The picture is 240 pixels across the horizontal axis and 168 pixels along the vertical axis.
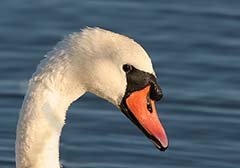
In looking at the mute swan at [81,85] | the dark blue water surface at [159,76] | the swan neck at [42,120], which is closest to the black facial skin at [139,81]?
the mute swan at [81,85]

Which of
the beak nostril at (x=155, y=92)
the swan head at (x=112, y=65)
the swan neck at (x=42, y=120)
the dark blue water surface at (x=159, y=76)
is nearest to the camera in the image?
the swan head at (x=112, y=65)

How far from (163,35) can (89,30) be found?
5269 mm

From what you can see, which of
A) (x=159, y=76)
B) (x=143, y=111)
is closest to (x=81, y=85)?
(x=143, y=111)

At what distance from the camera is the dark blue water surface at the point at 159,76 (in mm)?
11680

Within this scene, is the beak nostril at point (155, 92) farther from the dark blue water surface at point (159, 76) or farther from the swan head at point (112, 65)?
the dark blue water surface at point (159, 76)

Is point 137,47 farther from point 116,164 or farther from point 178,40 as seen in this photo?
point 178,40

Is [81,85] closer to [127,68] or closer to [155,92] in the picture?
[127,68]

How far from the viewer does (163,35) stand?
1357 centimetres

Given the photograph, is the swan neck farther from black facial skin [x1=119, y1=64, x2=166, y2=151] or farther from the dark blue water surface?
the dark blue water surface

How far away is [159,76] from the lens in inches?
498

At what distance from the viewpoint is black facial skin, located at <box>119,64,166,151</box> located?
8.32 metres

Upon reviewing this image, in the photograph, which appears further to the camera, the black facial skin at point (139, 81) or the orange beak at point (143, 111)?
the orange beak at point (143, 111)

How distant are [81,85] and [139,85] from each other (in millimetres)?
477

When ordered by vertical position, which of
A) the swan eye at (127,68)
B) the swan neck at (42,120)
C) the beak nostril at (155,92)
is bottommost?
the swan neck at (42,120)
